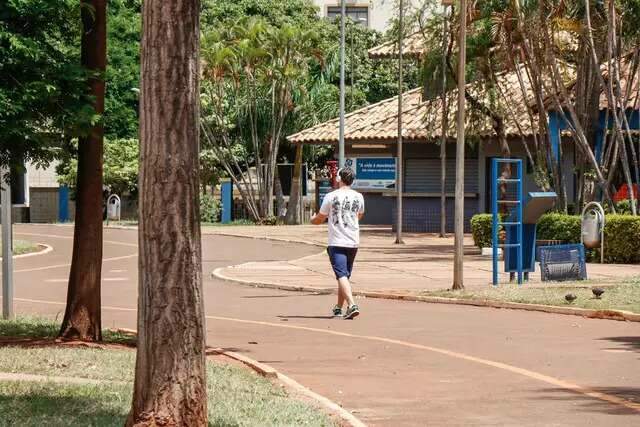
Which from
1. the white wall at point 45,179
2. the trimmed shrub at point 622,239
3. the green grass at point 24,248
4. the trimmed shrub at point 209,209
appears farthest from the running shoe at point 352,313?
the white wall at point 45,179

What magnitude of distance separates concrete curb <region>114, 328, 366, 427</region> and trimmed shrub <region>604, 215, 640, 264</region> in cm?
1750

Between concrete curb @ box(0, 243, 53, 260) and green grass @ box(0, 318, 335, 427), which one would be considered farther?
concrete curb @ box(0, 243, 53, 260)

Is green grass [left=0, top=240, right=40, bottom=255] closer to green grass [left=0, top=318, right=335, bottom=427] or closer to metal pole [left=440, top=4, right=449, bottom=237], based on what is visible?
metal pole [left=440, top=4, right=449, bottom=237]

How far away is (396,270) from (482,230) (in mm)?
7335

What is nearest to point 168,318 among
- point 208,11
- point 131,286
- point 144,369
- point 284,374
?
point 144,369

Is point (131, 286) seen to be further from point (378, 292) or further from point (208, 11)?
point (208, 11)

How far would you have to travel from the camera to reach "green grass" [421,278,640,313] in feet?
62.0

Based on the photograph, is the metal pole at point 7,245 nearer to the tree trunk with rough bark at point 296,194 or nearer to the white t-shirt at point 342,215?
the white t-shirt at point 342,215

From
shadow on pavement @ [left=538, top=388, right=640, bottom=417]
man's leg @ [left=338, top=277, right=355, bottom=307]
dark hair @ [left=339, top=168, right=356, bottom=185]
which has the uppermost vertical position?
dark hair @ [left=339, top=168, right=356, bottom=185]

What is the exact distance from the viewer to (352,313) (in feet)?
59.1

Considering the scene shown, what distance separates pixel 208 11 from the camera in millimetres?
68062

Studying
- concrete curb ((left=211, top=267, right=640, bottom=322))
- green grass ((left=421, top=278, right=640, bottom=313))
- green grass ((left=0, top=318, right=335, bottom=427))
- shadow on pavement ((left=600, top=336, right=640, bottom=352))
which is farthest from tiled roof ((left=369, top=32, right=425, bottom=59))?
green grass ((left=0, top=318, right=335, bottom=427))

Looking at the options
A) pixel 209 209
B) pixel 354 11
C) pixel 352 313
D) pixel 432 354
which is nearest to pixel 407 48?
pixel 209 209

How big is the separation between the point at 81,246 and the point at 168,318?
6.68 metres
